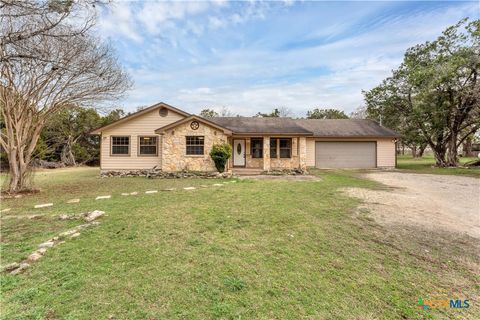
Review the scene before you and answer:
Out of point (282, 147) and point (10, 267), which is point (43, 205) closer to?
point (10, 267)

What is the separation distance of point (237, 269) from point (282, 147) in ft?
46.8

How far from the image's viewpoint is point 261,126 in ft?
56.5

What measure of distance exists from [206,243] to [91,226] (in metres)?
2.56

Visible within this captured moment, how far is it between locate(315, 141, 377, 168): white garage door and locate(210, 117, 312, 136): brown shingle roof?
2900 millimetres

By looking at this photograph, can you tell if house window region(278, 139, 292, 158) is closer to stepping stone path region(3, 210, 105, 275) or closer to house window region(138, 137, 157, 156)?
house window region(138, 137, 157, 156)

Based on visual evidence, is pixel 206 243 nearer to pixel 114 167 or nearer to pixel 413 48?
pixel 114 167

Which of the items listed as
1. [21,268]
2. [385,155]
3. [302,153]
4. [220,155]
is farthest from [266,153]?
[21,268]

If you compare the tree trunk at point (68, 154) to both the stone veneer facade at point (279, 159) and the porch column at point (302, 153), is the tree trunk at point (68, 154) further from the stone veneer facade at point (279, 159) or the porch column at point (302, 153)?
the porch column at point (302, 153)

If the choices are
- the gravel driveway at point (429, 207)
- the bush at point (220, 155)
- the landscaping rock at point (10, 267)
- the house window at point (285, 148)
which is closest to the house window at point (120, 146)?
the bush at point (220, 155)

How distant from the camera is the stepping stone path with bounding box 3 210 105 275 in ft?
10.3

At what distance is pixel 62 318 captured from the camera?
222cm

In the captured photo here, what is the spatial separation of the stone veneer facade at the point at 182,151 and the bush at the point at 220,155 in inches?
21.7

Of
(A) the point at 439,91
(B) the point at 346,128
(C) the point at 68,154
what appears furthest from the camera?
(C) the point at 68,154

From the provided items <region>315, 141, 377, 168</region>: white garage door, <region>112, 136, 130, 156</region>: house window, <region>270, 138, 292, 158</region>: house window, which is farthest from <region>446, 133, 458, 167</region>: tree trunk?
<region>112, 136, 130, 156</region>: house window
